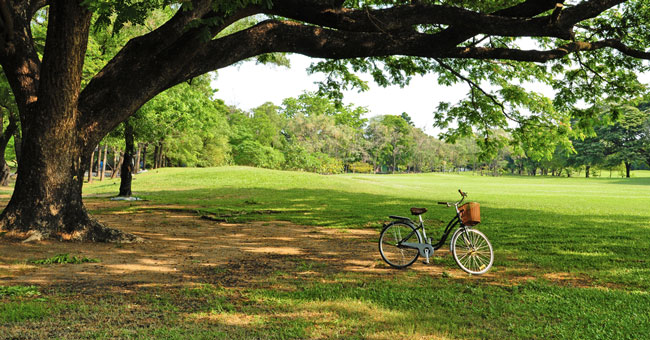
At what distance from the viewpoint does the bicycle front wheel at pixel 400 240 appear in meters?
6.79

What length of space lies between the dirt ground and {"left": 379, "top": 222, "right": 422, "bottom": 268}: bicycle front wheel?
0.77ft

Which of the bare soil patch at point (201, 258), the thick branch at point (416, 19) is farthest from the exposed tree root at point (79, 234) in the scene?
the thick branch at point (416, 19)

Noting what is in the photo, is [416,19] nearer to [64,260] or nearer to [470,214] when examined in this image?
[470,214]

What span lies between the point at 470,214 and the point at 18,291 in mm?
6337

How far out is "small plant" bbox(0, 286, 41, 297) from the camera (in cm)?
478

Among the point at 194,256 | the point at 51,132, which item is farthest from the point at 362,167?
the point at 51,132

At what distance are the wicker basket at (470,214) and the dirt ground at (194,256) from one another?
2.93 ft

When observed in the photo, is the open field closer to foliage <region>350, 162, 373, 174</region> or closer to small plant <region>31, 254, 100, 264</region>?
small plant <region>31, 254, 100, 264</region>

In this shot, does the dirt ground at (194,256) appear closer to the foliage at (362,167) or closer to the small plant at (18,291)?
the small plant at (18,291)

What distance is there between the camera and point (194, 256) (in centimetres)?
753

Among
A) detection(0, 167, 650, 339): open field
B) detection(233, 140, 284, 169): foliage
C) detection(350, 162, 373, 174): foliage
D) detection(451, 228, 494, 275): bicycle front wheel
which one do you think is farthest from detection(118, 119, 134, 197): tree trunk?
detection(350, 162, 373, 174): foliage

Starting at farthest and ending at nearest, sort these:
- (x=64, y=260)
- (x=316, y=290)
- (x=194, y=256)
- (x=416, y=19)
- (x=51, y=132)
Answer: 1. (x=416, y=19)
2. (x=51, y=132)
3. (x=194, y=256)
4. (x=64, y=260)
5. (x=316, y=290)

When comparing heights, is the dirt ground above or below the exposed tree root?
below

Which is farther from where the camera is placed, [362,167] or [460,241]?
[362,167]
